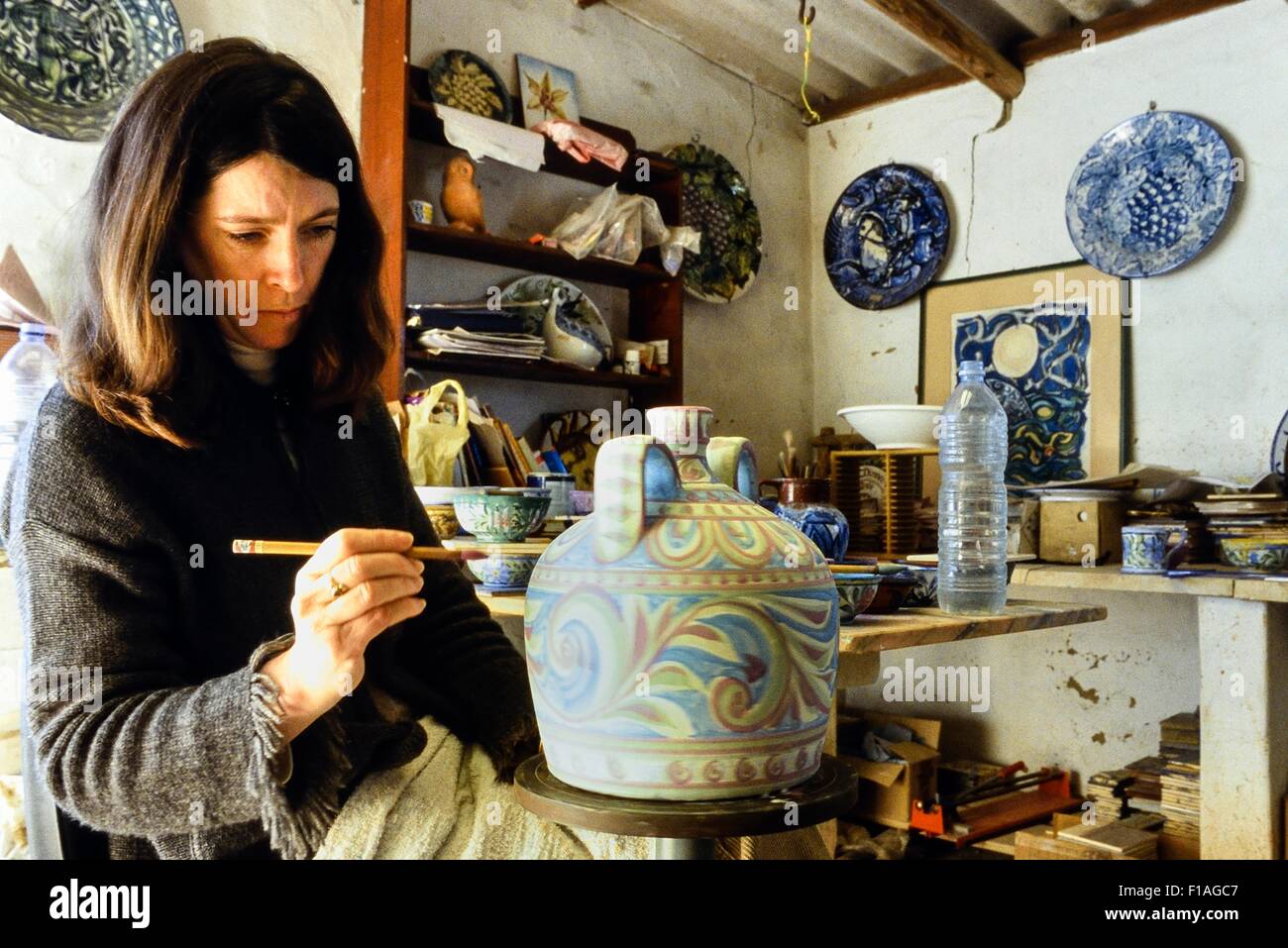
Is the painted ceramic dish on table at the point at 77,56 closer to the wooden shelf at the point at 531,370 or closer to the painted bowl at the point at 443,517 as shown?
the wooden shelf at the point at 531,370

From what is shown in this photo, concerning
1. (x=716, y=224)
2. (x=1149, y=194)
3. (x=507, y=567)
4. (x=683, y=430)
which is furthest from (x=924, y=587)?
(x=716, y=224)

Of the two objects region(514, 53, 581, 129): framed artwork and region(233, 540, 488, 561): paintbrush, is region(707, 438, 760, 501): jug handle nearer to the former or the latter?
region(233, 540, 488, 561): paintbrush

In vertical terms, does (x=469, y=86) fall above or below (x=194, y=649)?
above

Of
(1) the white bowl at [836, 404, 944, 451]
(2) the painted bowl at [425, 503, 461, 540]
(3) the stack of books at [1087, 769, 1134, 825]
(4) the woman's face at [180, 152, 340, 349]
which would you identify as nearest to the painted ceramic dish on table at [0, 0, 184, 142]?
(2) the painted bowl at [425, 503, 461, 540]

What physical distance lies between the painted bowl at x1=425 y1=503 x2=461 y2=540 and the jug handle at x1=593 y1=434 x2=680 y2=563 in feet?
4.62

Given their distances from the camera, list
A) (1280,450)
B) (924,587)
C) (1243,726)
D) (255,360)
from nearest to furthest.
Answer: (255,360) < (924,587) < (1243,726) < (1280,450)

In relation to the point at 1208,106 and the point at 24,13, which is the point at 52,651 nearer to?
the point at 24,13

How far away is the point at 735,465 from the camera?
1108 millimetres

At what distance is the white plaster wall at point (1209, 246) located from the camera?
352 cm

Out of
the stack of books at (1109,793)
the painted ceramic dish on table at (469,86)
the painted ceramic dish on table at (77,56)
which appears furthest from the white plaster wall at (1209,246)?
the painted ceramic dish on table at (77,56)

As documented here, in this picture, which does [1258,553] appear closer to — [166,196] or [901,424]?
[901,424]

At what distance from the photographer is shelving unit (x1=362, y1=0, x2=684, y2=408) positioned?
3.04 m

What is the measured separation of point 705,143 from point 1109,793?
3.02 m

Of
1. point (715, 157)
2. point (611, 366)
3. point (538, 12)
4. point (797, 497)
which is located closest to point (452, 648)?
point (797, 497)
